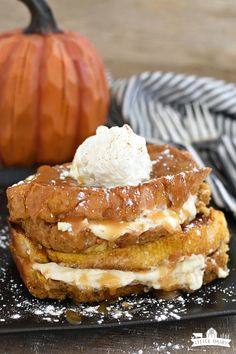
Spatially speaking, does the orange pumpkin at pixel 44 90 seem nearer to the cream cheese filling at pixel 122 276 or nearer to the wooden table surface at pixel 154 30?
the cream cheese filling at pixel 122 276

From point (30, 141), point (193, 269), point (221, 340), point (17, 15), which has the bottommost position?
point (221, 340)

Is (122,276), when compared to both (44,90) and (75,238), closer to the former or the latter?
(75,238)

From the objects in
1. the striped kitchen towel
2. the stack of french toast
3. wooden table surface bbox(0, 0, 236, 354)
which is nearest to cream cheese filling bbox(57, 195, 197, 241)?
the stack of french toast

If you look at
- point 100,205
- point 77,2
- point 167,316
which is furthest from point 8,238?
point 77,2

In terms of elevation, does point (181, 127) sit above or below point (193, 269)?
above

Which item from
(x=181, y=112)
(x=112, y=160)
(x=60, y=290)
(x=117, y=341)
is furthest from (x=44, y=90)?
(x=117, y=341)

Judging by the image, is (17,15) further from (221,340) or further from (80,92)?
(221,340)
